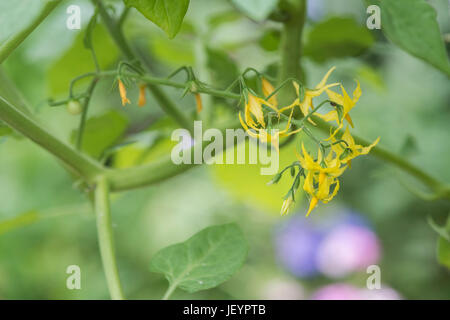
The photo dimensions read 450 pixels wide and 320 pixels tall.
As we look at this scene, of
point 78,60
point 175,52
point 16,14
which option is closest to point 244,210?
point 175,52

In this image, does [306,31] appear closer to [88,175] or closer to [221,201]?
[88,175]

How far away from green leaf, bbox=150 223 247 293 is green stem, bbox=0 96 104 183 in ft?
0.23

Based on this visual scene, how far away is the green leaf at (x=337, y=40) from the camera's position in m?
0.39

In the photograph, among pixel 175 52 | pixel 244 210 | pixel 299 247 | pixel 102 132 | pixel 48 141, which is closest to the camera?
pixel 48 141

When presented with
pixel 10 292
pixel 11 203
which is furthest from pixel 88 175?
pixel 11 203

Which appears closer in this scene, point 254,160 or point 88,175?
point 88,175

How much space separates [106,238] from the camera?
27 centimetres

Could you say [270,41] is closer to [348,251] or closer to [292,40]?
[292,40]

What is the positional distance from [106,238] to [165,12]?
0.12m

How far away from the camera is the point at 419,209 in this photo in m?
1.13

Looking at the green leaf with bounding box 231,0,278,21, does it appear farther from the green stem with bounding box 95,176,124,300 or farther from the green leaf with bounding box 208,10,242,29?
the green leaf with bounding box 208,10,242,29

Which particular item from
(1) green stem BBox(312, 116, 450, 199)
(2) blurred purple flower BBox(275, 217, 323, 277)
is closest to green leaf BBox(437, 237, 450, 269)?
(1) green stem BBox(312, 116, 450, 199)
